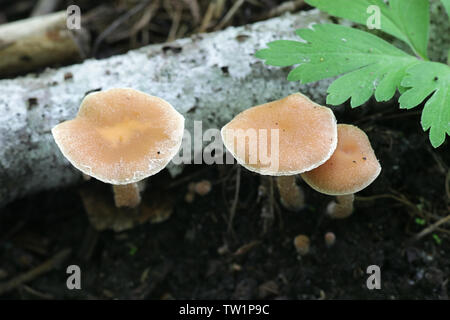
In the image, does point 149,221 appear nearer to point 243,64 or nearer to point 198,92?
point 198,92

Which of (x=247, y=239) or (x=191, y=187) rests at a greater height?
(x=191, y=187)

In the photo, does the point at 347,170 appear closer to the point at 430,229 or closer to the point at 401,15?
the point at 430,229

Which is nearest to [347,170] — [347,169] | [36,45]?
[347,169]

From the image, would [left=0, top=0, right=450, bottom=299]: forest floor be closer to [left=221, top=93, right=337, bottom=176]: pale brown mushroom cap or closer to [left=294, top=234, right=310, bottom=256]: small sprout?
[left=294, top=234, right=310, bottom=256]: small sprout

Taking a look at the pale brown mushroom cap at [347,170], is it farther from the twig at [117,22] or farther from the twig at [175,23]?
the twig at [117,22]
